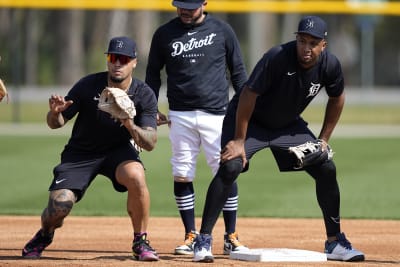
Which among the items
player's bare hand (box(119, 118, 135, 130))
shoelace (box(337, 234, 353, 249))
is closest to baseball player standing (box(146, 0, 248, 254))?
shoelace (box(337, 234, 353, 249))

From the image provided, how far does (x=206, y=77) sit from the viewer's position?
26.5 feet

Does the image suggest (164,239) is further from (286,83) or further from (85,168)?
(286,83)

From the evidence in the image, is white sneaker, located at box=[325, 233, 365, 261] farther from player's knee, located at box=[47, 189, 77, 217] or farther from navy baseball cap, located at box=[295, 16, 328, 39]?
player's knee, located at box=[47, 189, 77, 217]

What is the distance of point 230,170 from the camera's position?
23.3ft

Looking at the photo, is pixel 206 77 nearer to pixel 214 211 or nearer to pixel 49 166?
pixel 214 211

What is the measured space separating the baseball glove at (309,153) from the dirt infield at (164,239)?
725 millimetres

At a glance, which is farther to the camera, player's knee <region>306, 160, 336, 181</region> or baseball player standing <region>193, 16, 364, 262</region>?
player's knee <region>306, 160, 336, 181</region>

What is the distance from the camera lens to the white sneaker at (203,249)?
7031mm

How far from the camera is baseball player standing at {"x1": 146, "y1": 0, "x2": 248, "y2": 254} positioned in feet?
26.5

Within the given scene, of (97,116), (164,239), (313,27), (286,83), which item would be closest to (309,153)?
(286,83)

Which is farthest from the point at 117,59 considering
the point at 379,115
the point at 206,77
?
the point at 379,115

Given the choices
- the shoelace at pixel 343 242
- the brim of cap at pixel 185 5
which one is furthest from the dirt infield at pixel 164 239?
the brim of cap at pixel 185 5

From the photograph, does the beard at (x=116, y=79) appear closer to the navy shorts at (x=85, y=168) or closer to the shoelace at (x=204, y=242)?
the navy shorts at (x=85, y=168)

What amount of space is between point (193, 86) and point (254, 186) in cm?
544
